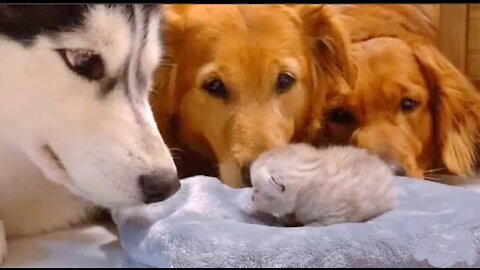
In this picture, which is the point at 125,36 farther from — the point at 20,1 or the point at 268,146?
the point at 268,146

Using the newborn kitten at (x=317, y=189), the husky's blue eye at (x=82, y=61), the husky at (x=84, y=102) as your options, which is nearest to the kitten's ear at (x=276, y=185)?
the newborn kitten at (x=317, y=189)

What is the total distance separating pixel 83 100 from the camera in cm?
106

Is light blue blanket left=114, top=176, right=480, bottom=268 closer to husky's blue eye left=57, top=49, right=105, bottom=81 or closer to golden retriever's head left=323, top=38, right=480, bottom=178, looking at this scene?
husky's blue eye left=57, top=49, right=105, bottom=81

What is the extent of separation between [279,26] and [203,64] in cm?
16

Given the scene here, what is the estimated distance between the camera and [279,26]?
55.5 inches

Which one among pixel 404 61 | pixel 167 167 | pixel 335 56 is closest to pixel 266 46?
pixel 335 56

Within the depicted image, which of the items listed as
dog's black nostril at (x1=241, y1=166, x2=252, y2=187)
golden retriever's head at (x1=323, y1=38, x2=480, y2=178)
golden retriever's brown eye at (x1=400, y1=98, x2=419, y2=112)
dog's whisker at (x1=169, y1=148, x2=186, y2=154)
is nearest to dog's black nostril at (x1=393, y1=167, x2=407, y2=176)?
golden retriever's head at (x1=323, y1=38, x2=480, y2=178)

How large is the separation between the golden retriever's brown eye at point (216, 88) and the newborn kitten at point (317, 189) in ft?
0.77

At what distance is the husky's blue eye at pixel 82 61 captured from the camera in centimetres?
104

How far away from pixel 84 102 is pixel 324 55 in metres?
0.58

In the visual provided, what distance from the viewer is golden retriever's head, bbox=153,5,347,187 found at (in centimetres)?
133

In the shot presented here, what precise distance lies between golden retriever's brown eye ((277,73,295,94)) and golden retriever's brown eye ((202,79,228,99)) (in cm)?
10

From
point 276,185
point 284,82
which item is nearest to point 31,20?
point 276,185

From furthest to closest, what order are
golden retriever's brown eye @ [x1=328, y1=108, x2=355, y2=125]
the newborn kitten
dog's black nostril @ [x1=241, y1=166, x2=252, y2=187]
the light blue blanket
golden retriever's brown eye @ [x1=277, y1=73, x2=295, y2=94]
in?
golden retriever's brown eye @ [x1=328, y1=108, x2=355, y2=125] < golden retriever's brown eye @ [x1=277, y1=73, x2=295, y2=94] < dog's black nostril @ [x1=241, y1=166, x2=252, y2=187] < the newborn kitten < the light blue blanket
